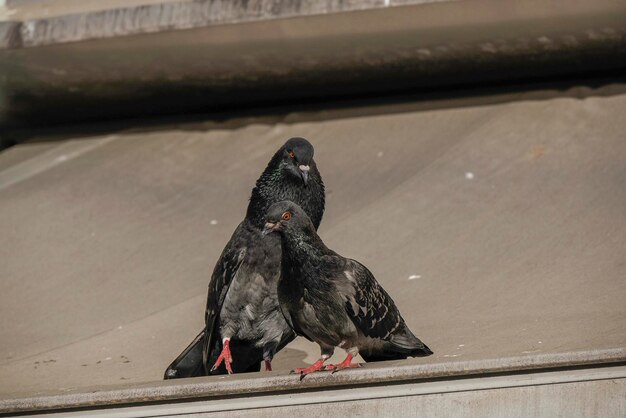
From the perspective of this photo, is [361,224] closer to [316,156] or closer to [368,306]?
[316,156]

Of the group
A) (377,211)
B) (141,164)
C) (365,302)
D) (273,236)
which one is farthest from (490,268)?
(141,164)

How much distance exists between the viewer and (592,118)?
1037cm

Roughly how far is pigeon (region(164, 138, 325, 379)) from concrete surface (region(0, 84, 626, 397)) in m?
0.59

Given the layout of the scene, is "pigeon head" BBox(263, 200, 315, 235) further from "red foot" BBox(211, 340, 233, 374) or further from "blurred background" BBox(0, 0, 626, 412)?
"blurred background" BBox(0, 0, 626, 412)

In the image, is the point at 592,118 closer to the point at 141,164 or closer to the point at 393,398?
the point at 141,164

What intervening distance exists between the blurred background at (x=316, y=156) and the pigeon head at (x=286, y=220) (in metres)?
1.81

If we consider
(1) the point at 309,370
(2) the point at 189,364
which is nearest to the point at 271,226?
(1) the point at 309,370

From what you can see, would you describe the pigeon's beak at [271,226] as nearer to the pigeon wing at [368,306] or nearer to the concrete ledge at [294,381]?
the pigeon wing at [368,306]

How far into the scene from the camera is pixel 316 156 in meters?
10.7

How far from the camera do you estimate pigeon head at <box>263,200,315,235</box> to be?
19.8ft

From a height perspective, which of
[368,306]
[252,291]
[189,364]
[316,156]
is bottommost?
[189,364]

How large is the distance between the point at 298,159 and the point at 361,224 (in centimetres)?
252

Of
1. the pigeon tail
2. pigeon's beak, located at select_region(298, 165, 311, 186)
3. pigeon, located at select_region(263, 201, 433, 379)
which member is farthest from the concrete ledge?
pigeon's beak, located at select_region(298, 165, 311, 186)

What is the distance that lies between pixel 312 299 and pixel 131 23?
5922 mm
